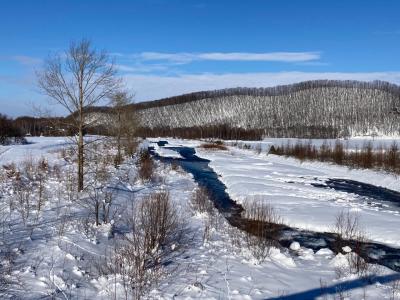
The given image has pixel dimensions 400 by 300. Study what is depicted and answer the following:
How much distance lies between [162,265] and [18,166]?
620 inches

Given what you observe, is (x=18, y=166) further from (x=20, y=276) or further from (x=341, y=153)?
(x=341, y=153)

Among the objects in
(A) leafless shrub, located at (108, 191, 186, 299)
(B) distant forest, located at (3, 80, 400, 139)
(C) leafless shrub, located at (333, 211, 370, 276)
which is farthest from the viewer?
(B) distant forest, located at (3, 80, 400, 139)

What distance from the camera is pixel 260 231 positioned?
506 inches

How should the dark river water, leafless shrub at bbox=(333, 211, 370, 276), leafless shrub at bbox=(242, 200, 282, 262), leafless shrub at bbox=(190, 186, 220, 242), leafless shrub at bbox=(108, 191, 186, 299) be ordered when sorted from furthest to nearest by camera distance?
leafless shrub at bbox=(190, 186, 220, 242) → the dark river water → leafless shrub at bbox=(242, 200, 282, 262) → leafless shrub at bbox=(333, 211, 370, 276) → leafless shrub at bbox=(108, 191, 186, 299)

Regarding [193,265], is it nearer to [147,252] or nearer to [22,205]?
[147,252]

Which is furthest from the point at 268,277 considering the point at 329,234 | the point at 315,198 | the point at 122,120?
the point at 122,120

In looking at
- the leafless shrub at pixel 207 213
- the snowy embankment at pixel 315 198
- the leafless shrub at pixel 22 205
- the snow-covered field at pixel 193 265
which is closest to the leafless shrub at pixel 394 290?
the snow-covered field at pixel 193 265

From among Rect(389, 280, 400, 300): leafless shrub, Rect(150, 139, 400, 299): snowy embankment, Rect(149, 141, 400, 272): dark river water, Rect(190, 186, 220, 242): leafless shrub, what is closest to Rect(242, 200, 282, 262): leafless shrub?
Rect(150, 139, 400, 299): snowy embankment

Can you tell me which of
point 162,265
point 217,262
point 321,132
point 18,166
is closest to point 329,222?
point 217,262

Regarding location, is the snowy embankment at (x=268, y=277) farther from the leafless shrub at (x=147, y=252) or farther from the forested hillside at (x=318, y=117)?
the forested hillside at (x=318, y=117)

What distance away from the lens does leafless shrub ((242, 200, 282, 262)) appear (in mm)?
9841

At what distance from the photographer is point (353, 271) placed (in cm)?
888

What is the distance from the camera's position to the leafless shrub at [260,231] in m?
9.84

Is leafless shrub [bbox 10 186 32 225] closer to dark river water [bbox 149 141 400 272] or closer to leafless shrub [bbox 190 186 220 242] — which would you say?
leafless shrub [bbox 190 186 220 242]
